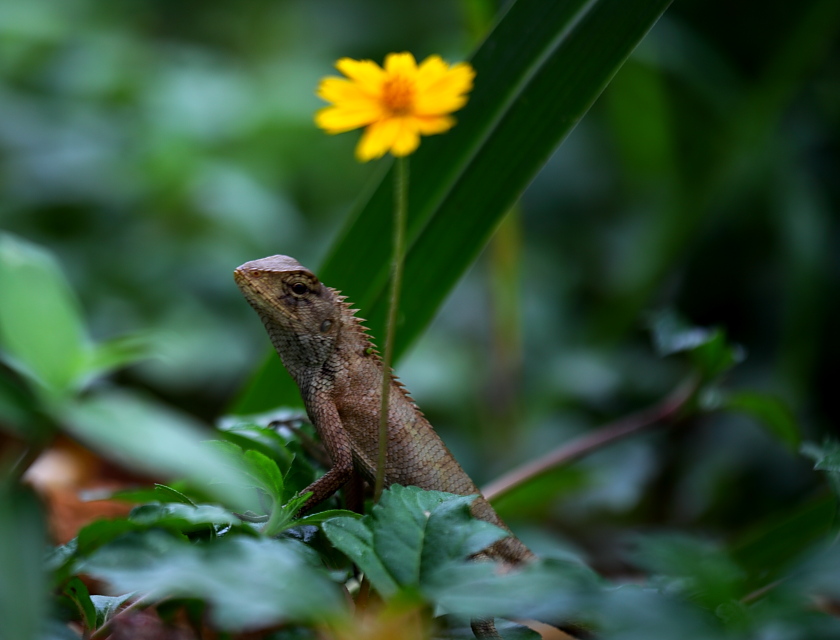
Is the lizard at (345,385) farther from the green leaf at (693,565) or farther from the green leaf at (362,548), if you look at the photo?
the green leaf at (693,565)

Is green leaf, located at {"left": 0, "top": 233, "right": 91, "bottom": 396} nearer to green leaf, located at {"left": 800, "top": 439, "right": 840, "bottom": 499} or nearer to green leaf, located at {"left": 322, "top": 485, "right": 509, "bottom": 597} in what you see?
green leaf, located at {"left": 322, "top": 485, "right": 509, "bottom": 597}

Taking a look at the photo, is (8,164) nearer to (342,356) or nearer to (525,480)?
(342,356)

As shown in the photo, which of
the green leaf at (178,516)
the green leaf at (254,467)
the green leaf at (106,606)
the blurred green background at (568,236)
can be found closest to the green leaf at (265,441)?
the green leaf at (254,467)

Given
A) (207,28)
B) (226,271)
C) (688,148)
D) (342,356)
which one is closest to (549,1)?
(342,356)

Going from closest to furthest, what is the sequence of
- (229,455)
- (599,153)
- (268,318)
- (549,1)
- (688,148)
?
(229,455)
(549,1)
(268,318)
(688,148)
(599,153)

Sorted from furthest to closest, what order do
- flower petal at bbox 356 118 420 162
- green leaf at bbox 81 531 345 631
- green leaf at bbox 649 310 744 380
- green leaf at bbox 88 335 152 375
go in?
green leaf at bbox 649 310 744 380 → green leaf at bbox 88 335 152 375 → flower petal at bbox 356 118 420 162 → green leaf at bbox 81 531 345 631

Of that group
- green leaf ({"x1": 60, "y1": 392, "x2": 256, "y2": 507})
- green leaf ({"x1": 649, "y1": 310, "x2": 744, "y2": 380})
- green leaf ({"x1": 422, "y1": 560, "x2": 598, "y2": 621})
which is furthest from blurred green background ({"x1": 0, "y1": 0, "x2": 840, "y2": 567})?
green leaf ({"x1": 422, "y1": 560, "x2": 598, "y2": 621})

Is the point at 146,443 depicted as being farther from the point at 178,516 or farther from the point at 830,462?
the point at 830,462
